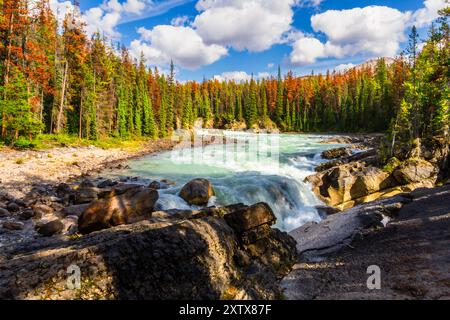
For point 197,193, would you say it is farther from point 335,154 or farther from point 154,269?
point 335,154

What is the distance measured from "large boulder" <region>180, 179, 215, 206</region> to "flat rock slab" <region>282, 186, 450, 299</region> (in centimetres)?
715

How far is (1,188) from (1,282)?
1516cm

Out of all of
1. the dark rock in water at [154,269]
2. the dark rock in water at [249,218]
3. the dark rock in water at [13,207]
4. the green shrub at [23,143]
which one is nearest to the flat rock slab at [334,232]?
the dark rock in water at [249,218]

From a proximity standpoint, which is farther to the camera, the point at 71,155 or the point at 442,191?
the point at 71,155

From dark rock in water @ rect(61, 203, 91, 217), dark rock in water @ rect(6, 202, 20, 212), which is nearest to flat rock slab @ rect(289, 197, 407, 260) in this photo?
dark rock in water @ rect(61, 203, 91, 217)

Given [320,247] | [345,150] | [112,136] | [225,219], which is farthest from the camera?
[112,136]

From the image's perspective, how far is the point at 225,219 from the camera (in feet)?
22.0

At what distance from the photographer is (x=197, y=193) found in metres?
15.0

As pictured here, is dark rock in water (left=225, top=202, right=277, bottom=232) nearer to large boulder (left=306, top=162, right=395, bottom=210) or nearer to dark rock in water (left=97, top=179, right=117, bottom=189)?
large boulder (left=306, top=162, right=395, bottom=210)

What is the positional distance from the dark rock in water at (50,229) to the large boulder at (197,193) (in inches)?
266

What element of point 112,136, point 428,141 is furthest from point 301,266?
point 112,136

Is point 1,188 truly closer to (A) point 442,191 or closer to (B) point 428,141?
(A) point 442,191

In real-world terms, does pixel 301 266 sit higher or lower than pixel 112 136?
lower
